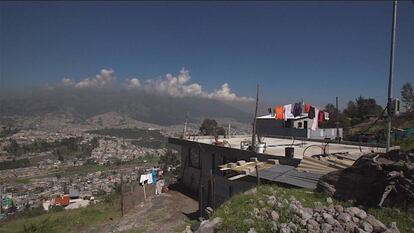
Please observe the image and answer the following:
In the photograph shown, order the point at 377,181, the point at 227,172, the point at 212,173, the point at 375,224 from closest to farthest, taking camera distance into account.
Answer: the point at 375,224, the point at 377,181, the point at 227,172, the point at 212,173

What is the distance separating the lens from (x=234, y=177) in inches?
518

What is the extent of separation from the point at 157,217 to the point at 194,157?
7292mm

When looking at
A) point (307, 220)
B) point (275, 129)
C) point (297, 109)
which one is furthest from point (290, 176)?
point (275, 129)

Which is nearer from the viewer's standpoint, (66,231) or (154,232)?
(154,232)

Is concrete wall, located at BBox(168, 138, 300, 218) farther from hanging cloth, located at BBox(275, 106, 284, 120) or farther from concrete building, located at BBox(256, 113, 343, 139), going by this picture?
concrete building, located at BBox(256, 113, 343, 139)

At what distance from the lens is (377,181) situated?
8.61m

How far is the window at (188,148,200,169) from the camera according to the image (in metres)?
23.2

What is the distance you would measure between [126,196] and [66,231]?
3.44 metres

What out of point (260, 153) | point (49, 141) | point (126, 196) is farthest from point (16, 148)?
point (260, 153)

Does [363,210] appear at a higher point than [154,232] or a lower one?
higher

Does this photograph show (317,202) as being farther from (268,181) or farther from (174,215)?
(174,215)

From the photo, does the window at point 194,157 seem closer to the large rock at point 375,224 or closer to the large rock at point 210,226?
the large rock at point 210,226

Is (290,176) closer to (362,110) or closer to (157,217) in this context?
(157,217)

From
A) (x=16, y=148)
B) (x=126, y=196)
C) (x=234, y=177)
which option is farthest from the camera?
(x=16, y=148)
